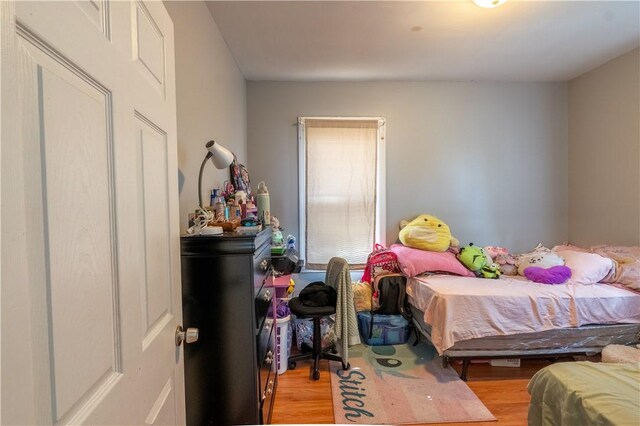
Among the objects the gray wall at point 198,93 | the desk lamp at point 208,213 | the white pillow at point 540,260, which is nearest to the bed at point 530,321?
the white pillow at point 540,260

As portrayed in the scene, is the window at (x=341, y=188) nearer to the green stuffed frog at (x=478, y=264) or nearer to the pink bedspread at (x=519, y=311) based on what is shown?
the green stuffed frog at (x=478, y=264)

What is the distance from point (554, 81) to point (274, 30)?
318 cm

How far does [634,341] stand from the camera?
2.24m

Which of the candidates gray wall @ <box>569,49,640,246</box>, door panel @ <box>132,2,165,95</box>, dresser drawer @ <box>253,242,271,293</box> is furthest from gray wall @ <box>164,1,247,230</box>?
gray wall @ <box>569,49,640,246</box>

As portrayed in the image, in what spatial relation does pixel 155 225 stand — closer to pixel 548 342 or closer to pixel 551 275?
pixel 548 342

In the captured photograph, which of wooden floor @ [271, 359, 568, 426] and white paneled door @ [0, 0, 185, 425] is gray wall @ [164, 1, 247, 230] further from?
wooden floor @ [271, 359, 568, 426]

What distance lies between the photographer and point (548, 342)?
2.23 metres

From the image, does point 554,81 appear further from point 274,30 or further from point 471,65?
point 274,30

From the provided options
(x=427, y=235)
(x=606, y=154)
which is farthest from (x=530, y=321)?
(x=606, y=154)

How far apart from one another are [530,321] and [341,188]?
2.04 meters

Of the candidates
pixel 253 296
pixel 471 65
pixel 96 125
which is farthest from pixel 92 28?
pixel 471 65

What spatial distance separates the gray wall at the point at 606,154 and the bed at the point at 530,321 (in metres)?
0.93

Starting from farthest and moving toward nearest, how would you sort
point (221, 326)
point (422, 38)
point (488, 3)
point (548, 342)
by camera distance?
→ point (422, 38) → point (548, 342) → point (488, 3) → point (221, 326)

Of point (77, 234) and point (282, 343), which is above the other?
point (77, 234)
